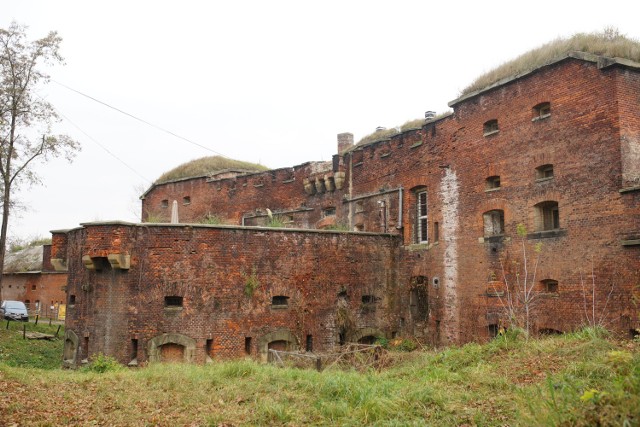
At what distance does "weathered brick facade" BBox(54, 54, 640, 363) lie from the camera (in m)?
13.6

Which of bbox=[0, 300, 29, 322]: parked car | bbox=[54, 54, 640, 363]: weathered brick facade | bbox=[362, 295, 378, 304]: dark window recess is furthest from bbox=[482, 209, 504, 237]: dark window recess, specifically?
bbox=[0, 300, 29, 322]: parked car

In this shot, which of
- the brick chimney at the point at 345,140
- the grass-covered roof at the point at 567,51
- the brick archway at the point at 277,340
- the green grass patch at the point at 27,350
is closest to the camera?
the grass-covered roof at the point at 567,51

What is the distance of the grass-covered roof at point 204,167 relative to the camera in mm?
32156

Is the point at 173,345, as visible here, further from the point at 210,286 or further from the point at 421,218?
the point at 421,218

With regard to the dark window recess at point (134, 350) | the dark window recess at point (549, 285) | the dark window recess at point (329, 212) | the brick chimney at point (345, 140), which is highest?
the brick chimney at point (345, 140)

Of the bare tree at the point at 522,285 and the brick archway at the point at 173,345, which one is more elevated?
the bare tree at the point at 522,285

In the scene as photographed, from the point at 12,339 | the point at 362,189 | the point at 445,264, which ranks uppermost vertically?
the point at 362,189

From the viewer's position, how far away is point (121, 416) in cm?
879

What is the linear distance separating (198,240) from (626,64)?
1245 centimetres

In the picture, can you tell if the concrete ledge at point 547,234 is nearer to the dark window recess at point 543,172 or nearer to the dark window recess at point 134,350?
the dark window recess at point 543,172

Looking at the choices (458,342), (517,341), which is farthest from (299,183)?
(517,341)

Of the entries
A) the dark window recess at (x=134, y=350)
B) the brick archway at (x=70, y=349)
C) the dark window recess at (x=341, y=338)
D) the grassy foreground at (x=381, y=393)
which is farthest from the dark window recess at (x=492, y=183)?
the brick archway at (x=70, y=349)

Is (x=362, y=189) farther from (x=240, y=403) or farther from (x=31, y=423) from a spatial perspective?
(x=31, y=423)

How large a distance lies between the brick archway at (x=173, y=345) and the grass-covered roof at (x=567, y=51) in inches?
463
